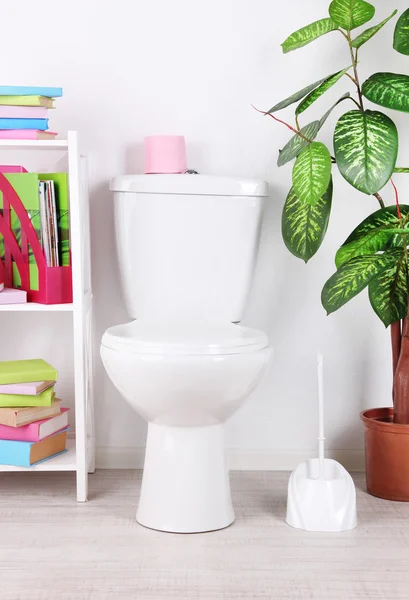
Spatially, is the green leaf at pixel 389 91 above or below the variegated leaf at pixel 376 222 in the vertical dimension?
above

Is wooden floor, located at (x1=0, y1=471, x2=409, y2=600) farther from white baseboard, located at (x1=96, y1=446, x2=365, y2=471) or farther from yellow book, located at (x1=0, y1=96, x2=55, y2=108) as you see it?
yellow book, located at (x1=0, y1=96, x2=55, y2=108)

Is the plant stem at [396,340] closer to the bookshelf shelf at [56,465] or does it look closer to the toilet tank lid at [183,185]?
the toilet tank lid at [183,185]

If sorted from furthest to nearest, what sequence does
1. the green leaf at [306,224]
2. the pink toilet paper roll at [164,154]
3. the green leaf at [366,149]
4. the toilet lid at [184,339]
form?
the pink toilet paper roll at [164,154]
the green leaf at [306,224]
the green leaf at [366,149]
the toilet lid at [184,339]

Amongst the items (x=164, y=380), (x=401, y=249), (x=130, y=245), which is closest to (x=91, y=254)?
(x=130, y=245)

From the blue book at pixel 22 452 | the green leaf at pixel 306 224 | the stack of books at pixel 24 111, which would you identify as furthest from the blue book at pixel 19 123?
the blue book at pixel 22 452

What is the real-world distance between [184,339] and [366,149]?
616mm

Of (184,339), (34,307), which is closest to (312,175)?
(184,339)

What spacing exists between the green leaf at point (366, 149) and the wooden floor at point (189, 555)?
2.60ft

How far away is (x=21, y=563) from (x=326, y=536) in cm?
67

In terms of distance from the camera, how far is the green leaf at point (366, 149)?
1889mm

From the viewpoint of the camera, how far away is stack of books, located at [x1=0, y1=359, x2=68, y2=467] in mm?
2070

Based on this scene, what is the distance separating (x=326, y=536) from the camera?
6.13 ft

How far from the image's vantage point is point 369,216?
2119 millimetres

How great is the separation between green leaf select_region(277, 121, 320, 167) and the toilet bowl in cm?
47
